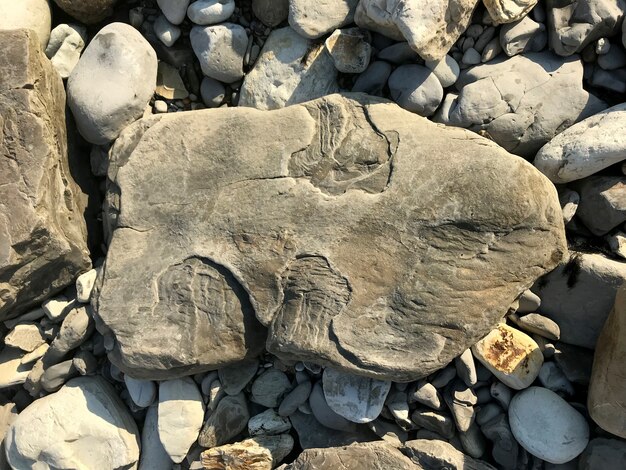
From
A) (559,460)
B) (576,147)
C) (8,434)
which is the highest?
(576,147)

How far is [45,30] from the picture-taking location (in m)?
2.88

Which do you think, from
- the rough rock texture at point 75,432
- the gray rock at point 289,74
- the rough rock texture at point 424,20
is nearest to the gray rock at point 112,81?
the gray rock at point 289,74

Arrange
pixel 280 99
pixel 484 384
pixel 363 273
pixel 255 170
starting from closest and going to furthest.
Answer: pixel 363 273 → pixel 255 170 → pixel 484 384 → pixel 280 99

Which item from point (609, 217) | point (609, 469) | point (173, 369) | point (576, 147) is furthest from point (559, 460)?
A: point (173, 369)

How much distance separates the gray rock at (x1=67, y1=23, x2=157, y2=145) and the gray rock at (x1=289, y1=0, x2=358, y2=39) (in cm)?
77

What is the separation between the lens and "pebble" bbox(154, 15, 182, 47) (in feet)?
9.43

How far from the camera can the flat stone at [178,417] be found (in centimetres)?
275

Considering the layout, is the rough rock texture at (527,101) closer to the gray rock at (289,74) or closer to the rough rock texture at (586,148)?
the rough rock texture at (586,148)

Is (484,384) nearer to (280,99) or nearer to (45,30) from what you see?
(280,99)

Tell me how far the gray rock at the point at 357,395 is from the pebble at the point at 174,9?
1931mm

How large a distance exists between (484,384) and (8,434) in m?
2.47

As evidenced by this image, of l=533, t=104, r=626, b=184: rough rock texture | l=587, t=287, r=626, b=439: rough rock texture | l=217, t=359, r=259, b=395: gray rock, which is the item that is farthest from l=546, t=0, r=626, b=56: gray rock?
l=217, t=359, r=259, b=395: gray rock

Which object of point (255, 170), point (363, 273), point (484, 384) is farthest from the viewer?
point (484, 384)

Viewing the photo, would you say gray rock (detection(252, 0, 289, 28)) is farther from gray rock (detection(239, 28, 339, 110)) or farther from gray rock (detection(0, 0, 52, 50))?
gray rock (detection(0, 0, 52, 50))
